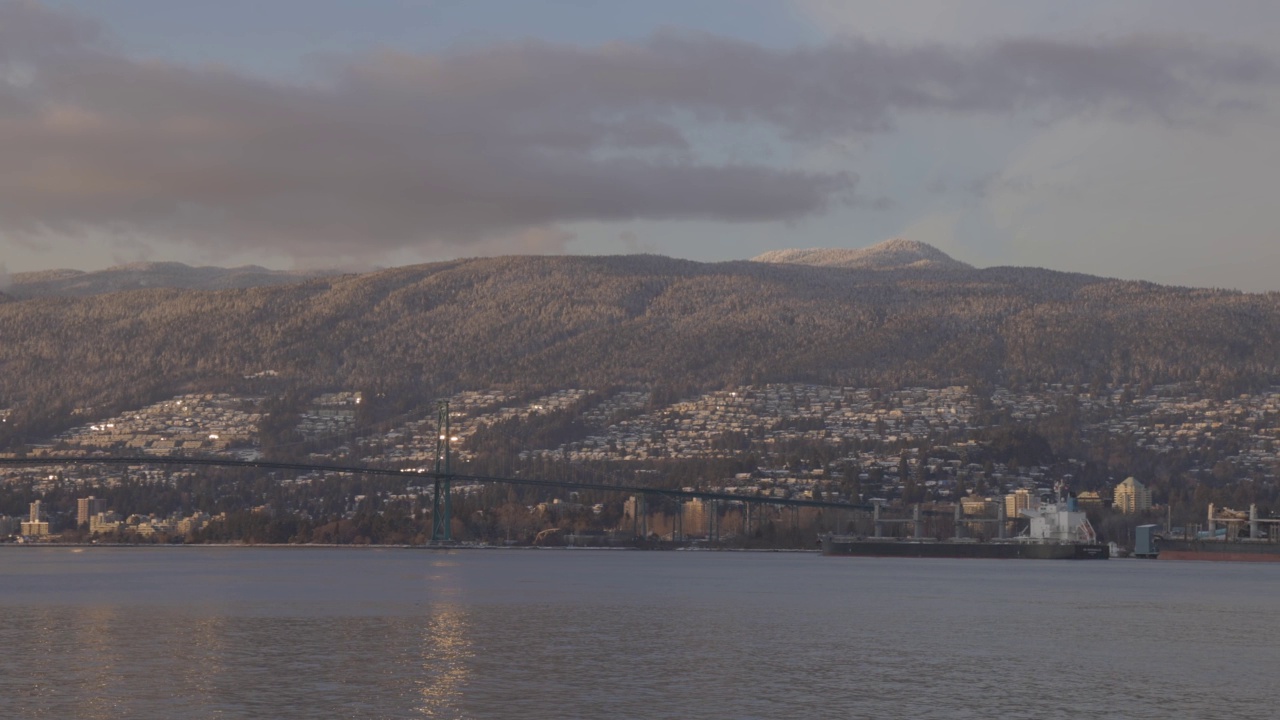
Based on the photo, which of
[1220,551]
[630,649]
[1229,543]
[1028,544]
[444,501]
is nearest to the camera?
[630,649]

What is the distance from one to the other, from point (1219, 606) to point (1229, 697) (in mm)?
36907

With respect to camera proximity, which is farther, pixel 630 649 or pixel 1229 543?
pixel 1229 543

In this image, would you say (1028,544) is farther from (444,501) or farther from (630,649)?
(630,649)

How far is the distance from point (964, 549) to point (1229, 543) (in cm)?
2416

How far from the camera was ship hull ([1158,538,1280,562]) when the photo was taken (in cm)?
15562

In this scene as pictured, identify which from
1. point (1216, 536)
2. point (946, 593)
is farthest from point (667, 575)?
point (1216, 536)

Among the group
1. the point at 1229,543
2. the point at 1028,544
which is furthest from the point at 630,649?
the point at 1229,543

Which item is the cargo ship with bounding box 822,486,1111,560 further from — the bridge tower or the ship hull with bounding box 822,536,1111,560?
the bridge tower

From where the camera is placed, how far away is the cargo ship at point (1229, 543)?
512 feet

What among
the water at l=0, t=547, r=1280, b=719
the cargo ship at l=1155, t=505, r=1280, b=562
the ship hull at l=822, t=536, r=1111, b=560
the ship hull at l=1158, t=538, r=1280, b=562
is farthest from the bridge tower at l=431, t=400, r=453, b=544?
the water at l=0, t=547, r=1280, b=719

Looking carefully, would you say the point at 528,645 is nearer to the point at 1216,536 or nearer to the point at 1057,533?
the point at 1057,533

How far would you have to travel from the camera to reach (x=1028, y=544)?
537 feet

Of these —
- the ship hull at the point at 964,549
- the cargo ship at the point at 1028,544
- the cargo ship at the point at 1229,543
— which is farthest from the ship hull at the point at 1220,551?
the ship hull at the point at 964,549

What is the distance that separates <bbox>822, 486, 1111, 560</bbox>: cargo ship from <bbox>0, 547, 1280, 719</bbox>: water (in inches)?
2598
